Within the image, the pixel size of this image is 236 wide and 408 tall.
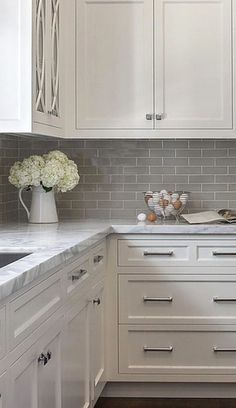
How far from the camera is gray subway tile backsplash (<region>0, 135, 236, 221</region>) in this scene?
4215 millimetres

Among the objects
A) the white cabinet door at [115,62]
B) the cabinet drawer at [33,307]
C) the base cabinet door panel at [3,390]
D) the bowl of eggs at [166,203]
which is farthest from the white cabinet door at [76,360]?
the white cabinet door at [115,62]

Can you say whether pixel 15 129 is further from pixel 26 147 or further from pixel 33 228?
pixel 26 147

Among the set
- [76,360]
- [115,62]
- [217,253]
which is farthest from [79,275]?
[115,62]

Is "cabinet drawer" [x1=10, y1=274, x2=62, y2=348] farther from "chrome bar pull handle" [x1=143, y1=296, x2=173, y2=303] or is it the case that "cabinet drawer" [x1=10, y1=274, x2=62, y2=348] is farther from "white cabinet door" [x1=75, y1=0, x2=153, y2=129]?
"white cabinet door" [x1=75, y1=0, x2=153, y2=129]

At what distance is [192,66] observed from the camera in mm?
3875

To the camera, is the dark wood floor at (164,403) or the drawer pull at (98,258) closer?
the drawer pull at (98,258)

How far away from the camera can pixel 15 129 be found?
3092 millimetres

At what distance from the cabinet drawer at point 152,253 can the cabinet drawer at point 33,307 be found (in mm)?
1195

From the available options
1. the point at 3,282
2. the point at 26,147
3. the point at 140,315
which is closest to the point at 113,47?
the point at 26,147

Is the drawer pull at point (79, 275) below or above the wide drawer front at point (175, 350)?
above

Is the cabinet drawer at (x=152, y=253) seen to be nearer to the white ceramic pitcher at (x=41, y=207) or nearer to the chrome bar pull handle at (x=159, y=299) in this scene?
the chrome bar pull handle at (x=159, y=299)

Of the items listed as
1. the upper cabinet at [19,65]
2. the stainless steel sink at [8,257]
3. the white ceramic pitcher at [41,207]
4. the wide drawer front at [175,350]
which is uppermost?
the upper cabinet at [19,65]

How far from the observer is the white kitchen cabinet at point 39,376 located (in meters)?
1.89

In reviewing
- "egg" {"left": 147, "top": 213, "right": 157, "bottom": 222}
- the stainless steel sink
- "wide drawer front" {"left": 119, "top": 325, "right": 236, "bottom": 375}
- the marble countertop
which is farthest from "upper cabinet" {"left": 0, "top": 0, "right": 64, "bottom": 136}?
"wide drawer front" {"left": 119, "top": 325, "right": 236, "bottom": 375}
